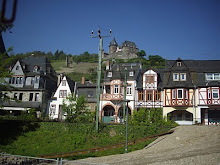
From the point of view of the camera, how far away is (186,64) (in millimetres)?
42344

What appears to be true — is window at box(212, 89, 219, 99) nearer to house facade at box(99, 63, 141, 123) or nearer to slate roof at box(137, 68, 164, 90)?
slate roof at box(137, 68, 164, 90)

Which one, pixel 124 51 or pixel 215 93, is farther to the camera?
pixel 124 51

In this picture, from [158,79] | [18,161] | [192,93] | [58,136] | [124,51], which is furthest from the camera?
[124,51]

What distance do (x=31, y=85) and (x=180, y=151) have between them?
33.6 m

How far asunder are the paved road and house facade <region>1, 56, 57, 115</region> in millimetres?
25626

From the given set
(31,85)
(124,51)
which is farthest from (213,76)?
(124,51)

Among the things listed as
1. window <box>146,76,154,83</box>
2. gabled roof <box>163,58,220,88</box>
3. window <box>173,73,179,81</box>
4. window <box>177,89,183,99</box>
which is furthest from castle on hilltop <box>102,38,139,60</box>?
window <box>177,89,183,99</box>

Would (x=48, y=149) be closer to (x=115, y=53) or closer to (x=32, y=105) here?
(x=32, y=105)

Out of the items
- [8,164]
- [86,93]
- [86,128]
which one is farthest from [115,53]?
[8,164]

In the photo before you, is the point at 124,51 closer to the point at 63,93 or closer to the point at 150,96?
A: the point at 63,93

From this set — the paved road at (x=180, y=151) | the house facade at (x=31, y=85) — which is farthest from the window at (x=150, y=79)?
the house facade at (x=31, y=85)

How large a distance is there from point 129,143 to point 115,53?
120511 millimetres

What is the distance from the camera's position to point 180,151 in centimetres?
1930

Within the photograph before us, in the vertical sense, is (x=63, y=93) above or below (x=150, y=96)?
above
